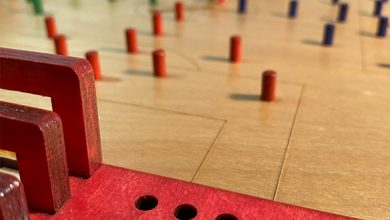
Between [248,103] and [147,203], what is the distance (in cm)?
51

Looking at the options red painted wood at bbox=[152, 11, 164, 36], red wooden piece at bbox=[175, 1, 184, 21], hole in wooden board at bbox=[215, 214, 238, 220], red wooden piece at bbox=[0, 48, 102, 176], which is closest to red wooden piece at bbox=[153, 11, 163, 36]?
red painted wood at bbox=[152, 11, 164, 36]

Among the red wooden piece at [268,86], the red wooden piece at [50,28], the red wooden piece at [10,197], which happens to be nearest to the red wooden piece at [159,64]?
the red wooden piece at [268,86]

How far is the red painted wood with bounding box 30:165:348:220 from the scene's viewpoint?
1.86 feet

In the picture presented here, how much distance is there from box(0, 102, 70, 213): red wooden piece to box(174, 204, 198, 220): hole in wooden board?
0.16 meters

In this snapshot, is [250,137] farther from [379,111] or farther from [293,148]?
[379,111]

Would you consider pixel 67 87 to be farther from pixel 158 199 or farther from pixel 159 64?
pixel 159 64

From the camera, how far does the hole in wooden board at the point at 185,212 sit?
58cm

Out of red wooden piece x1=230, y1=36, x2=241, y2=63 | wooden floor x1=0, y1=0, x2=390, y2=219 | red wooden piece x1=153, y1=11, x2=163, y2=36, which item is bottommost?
wooden floor x1=0, y1=0, x2=390, y2=219

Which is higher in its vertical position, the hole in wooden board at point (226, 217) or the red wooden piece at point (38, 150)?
the red wooden piece at point (38, 150)

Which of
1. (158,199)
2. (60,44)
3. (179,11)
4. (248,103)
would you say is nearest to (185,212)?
(158,199)

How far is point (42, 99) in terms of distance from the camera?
1020mm

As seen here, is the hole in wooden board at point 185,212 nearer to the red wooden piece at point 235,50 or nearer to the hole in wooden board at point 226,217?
the hole in wooden board at point 226,217

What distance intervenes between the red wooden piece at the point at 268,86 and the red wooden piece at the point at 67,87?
20.9 inches

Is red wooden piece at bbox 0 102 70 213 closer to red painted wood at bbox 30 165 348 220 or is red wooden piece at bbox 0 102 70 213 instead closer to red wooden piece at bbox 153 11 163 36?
red painted wood at bbox 30 165 348 220
